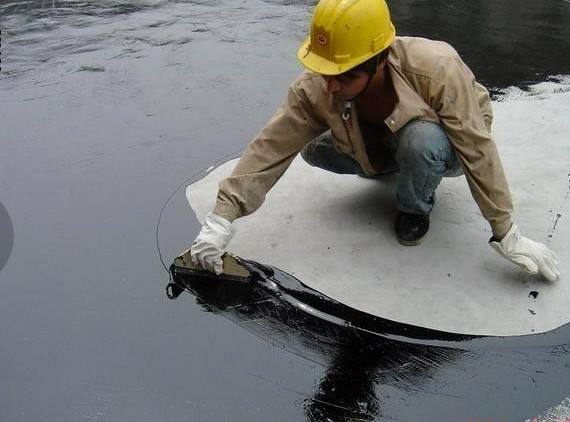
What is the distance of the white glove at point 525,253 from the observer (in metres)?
2.26

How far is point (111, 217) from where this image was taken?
2826 mm

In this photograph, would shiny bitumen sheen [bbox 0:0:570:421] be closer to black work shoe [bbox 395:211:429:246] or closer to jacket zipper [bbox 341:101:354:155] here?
black work shoe [bbox 395:211:429:246]

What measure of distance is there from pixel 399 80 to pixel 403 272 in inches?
29.2

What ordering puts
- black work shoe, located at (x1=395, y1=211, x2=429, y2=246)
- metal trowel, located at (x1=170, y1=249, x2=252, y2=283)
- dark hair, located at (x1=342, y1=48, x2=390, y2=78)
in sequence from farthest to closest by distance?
1. black work shoe, located at (x1=395, y1=211, x2=429, y2=246)
2. metal trowel, located at (x1=170, y1=249, x2=252, y2=283)
3. dark hair, located at (x1=342, y1=48, x2=390, y2=78)

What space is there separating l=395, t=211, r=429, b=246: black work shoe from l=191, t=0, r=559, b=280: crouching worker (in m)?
0.04

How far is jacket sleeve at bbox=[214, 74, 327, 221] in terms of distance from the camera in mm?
2363

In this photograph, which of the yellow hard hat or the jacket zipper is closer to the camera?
the yellow hard hat

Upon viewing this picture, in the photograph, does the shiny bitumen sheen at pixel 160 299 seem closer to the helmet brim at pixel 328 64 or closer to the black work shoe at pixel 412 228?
the black work shoe at pixel 412 228

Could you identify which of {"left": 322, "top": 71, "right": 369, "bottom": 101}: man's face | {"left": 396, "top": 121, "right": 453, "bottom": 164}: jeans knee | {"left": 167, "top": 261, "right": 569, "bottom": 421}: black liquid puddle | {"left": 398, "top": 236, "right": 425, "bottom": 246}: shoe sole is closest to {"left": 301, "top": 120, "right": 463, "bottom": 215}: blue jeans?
{"left": 396, "top": 121, "right": 453, "bottom": 164}: jeans knee

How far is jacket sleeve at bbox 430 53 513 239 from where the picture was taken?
85.9 inches

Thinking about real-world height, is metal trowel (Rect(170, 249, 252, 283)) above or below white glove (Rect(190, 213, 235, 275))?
below

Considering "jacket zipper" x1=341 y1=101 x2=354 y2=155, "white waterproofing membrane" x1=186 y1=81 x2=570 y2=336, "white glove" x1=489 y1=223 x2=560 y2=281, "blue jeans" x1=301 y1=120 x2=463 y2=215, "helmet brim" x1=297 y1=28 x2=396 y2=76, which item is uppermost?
"helmet brim" x1=297 y1=28 x2=396 y2=76

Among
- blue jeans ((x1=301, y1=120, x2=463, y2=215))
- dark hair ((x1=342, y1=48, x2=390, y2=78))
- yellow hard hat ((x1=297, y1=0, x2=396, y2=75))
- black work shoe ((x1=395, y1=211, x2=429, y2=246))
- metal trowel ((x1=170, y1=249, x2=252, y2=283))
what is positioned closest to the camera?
yellow hard hat ((x1=297, y1=0, x2=396, y2=75))

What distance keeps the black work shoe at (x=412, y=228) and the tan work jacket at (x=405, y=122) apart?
350 mm
